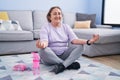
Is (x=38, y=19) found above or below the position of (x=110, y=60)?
above

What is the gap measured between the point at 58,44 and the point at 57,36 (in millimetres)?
107

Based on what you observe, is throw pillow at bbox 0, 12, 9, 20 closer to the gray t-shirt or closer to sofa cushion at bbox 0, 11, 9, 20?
sofa cushion at bbox 0, 11, 9, 20

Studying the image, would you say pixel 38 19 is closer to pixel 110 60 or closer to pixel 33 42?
pixel 33 42

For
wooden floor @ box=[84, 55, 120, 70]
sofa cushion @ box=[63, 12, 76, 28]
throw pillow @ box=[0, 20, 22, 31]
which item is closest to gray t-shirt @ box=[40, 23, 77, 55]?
wooden floor @ box=[84, 55, 120, 70]

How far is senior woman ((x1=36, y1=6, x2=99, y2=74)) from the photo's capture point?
236 centimetres

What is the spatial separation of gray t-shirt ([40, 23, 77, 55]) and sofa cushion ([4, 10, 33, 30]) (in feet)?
5.32

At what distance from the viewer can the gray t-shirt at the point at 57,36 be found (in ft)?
8.23

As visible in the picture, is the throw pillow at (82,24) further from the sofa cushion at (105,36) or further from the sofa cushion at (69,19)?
the sofa cushion at (105,36)

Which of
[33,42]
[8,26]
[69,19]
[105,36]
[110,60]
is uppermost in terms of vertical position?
[69,19]

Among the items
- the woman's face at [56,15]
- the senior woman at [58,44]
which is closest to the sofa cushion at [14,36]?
the senior woman at [58,44]

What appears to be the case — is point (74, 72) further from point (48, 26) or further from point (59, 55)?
point (48, 26)

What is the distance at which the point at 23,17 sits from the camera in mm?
4086

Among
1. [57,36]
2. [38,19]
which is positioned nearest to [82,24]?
[38,19]

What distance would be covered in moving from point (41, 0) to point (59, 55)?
2.33 meters
